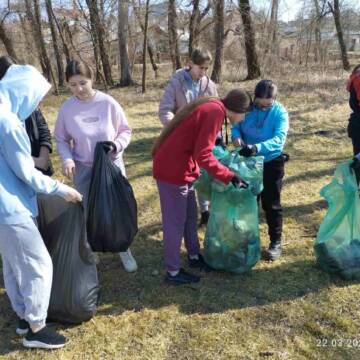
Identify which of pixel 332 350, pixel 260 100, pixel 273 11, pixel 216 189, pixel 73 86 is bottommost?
pixel 332 350

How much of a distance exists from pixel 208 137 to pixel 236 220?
690 millimetres

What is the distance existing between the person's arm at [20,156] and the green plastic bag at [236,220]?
1.18m

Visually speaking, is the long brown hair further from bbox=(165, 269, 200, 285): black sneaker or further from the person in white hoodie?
bbox=(165, 269, 200, 285): black sneaker

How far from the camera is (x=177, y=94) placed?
3170 millimetres

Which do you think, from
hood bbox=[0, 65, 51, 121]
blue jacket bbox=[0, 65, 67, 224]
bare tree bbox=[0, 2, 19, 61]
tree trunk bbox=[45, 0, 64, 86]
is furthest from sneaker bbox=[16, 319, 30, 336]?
bare tree bbox=[0, 2, 19, 61]

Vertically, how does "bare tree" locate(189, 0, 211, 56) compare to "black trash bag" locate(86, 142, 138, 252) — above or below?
above

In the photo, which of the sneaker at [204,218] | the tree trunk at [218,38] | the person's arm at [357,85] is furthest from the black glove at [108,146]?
the tree trunk at [218,38]

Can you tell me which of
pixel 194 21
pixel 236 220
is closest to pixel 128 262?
pixel 236 220

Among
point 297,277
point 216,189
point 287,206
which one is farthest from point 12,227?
point 287,206

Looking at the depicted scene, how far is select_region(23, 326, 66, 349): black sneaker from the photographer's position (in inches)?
86.7

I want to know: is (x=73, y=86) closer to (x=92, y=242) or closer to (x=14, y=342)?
(x=92, y=242)

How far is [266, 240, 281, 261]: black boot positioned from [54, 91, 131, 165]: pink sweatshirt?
1.34 m

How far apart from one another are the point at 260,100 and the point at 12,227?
5.58ft

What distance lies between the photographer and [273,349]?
87.8 inches
